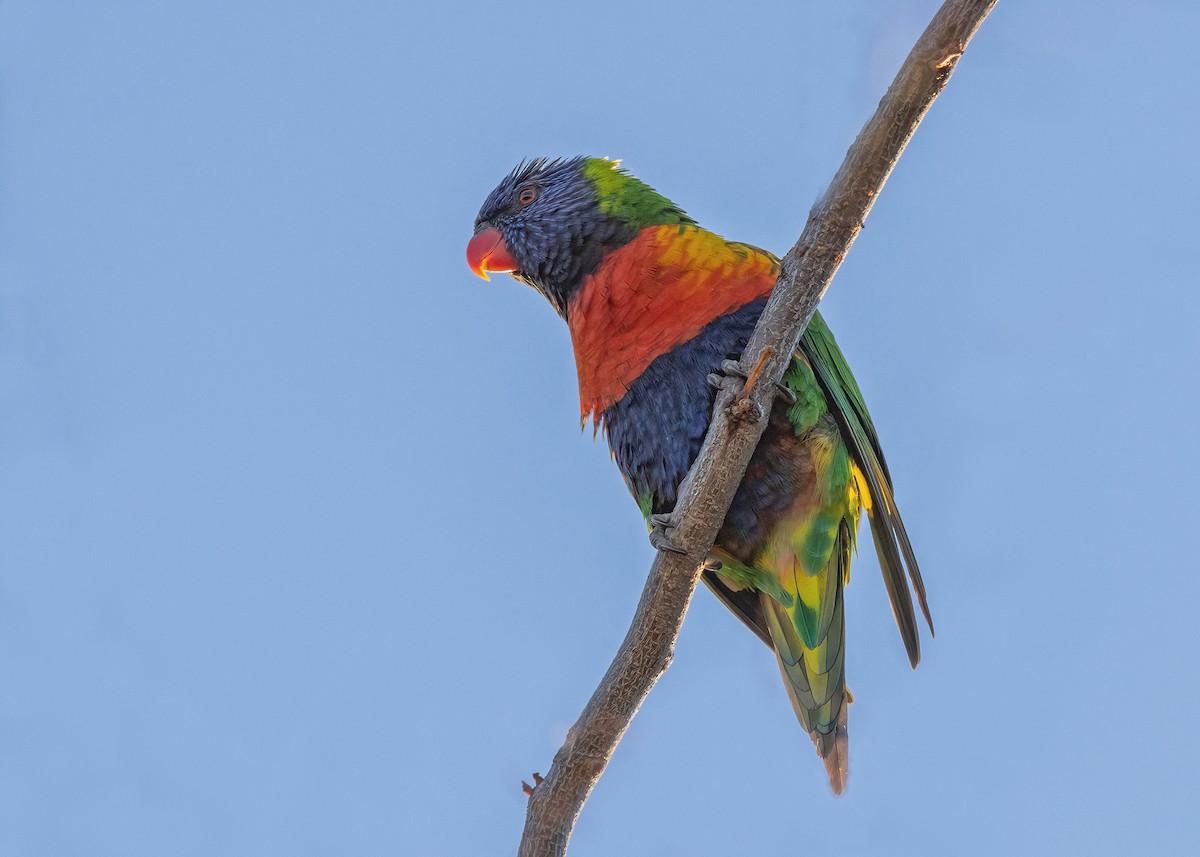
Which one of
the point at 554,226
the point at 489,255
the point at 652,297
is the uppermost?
the point at 489,255

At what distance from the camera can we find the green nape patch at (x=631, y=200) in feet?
12.7

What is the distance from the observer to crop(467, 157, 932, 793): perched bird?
333 cm

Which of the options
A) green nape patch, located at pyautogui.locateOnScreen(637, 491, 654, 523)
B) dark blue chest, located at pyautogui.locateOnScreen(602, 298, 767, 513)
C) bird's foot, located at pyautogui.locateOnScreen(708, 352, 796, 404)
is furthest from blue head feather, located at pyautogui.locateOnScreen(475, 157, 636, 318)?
bird's foot, located at pyautogui.locateOnScreen(708, 352, 796, 404)

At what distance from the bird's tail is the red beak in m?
1.85

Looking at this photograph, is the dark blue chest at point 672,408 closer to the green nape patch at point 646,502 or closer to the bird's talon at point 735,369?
the green nape patch at point 646,502

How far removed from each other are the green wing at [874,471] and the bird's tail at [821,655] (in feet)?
0.50

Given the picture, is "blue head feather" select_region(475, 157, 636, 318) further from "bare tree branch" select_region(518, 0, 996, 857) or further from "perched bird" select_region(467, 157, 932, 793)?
"bare tree branch" select_region(518, 0, 996, 857)

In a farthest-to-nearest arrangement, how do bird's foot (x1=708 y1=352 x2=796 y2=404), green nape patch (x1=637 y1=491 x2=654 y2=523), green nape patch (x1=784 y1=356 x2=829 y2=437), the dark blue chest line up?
green nape patch (x1=637 y1=491 x2=654 y2=523), the dark blue chest, green nape patch (x1=784 y1=356 x2=829 y2=437), bird's foot (x1=708 y1=352 x2=796 y2=404)

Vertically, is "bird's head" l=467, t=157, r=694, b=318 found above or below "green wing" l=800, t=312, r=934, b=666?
above

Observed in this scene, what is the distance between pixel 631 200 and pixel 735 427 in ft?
5.04

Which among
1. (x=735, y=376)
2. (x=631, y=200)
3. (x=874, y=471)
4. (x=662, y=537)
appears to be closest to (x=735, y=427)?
(x=735, y=376)

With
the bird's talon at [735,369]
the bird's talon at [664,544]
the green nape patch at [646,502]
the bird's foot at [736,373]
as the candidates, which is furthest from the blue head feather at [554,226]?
the bird's talon at [664,544]

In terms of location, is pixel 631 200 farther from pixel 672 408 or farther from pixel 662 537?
pixel 662 537

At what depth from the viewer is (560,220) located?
4.12 m
